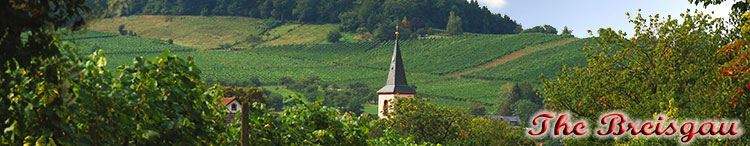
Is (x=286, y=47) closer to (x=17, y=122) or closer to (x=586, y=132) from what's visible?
(x=586, y=132)

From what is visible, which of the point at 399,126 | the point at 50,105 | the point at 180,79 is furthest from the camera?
the point at 399,126

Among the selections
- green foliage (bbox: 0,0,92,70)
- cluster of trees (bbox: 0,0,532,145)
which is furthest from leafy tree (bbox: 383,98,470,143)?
green foliage (bbox: 0,0,92,70)

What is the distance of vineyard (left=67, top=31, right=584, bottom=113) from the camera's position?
5477 inches

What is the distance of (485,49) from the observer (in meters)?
165

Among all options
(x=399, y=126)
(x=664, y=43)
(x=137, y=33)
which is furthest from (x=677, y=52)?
(x=137, y=33)

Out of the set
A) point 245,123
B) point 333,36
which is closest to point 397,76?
point 245,123

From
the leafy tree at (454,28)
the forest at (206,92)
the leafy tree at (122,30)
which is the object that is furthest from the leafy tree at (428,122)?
the leafy tree at (122,30)

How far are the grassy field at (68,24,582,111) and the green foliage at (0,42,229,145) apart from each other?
115433mm

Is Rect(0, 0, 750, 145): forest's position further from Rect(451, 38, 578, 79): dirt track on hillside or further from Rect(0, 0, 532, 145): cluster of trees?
Rect(451, 38, 578, 79): dirt track on hillside

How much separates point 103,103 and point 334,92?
418 feet

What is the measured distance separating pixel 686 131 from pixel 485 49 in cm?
14324

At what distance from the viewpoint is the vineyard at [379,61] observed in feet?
456

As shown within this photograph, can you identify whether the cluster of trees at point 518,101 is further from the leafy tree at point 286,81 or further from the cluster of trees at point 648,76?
the cluster of trees at point 648,76

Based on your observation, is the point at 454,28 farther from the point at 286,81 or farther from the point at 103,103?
the point at 103,103
